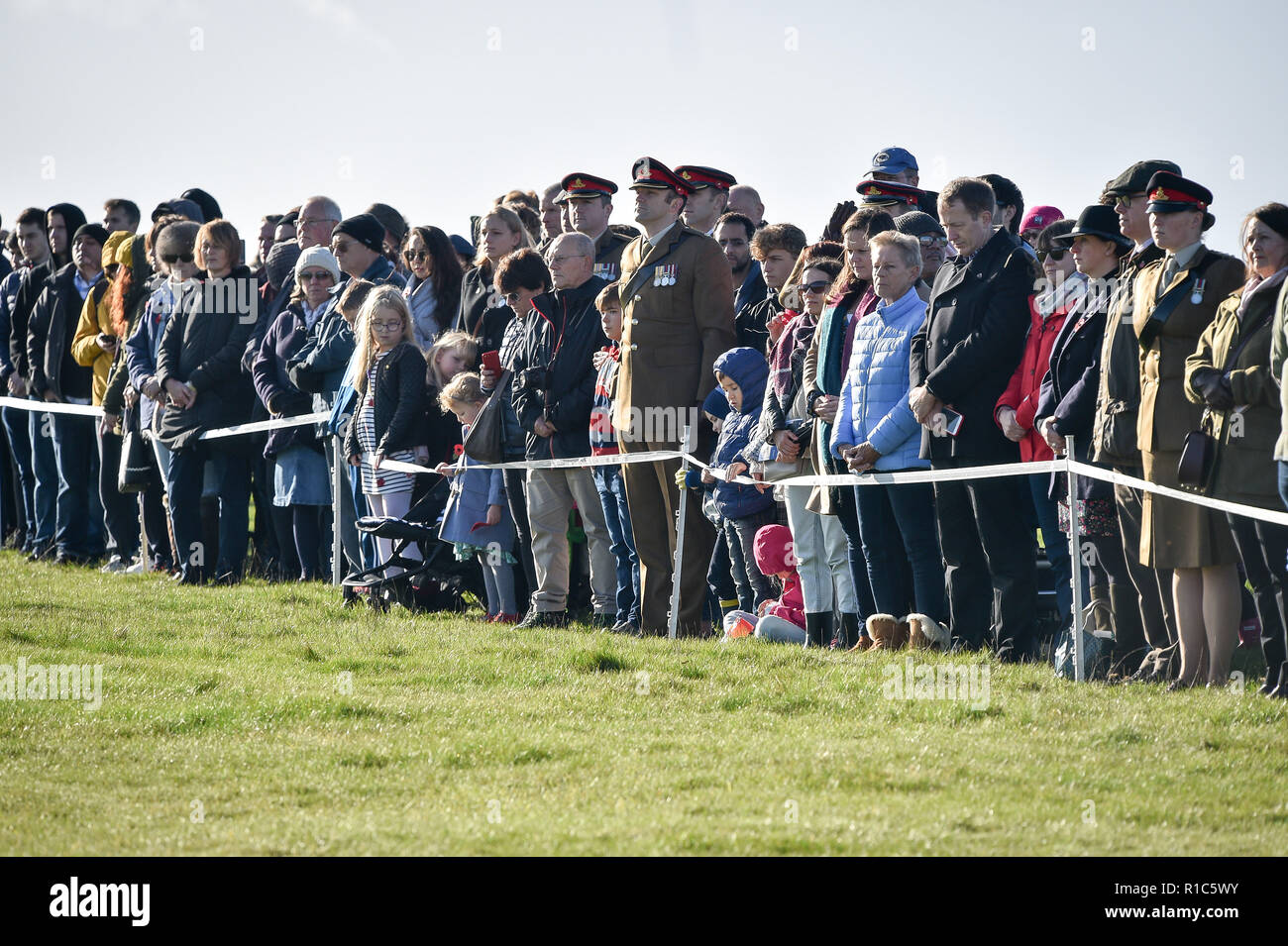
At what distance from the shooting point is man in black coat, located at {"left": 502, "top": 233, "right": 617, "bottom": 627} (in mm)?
11766

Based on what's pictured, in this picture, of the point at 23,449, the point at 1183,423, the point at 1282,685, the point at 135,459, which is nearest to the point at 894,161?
the point at 1183,423

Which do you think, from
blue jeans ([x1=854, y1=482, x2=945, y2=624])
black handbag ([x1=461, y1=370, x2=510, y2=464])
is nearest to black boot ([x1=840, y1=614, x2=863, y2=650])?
blue jeans ([x1=854, y1=482, x2=945, y2=624])

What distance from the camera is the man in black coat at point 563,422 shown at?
463 inches

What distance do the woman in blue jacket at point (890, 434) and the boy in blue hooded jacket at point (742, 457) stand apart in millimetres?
750

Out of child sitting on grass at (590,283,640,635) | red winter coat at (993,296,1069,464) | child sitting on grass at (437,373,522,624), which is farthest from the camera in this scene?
child sitting on grass at (437,373,522,624)

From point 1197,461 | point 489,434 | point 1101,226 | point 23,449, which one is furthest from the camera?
point 23,449

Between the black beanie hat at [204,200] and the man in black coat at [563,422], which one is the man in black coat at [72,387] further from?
the man in black coat at [563,422]

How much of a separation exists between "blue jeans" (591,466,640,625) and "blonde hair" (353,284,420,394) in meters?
1.91

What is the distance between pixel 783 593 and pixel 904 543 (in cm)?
108

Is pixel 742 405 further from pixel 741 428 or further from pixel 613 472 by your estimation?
pixel 613 472

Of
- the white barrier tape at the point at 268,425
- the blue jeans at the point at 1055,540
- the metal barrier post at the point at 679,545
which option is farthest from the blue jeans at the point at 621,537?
the blue jeans at the point at 1055,540

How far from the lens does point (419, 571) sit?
12.1 meters

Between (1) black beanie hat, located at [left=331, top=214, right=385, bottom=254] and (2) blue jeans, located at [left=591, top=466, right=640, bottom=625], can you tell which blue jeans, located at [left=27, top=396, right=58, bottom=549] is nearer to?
(1) black beanie hat, located at [left=331, top=214, right=385, bottom=254]
